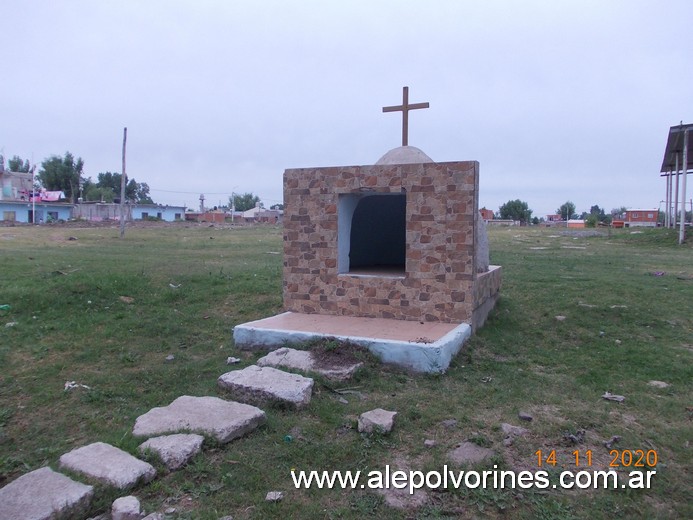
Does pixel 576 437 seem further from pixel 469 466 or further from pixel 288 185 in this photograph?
pixel 288 185

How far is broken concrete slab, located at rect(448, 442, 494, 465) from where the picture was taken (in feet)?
12.9

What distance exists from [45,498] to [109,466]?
44 cm

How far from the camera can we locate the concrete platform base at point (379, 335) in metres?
5.71

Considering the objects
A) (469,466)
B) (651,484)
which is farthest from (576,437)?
(469,466)

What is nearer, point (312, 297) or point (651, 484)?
Answer: point (651, 484)

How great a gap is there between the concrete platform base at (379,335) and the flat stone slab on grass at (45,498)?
10.4ft

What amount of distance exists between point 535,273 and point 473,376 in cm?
685

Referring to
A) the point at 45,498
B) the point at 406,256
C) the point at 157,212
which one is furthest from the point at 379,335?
the point at 157,212

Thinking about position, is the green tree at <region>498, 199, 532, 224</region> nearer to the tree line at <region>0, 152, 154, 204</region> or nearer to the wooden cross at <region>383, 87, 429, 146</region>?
the tree line at <region>0, 152, 154, 204</region>

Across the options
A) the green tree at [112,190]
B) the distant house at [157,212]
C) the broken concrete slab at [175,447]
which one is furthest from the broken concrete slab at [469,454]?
the green tree at [112,190]

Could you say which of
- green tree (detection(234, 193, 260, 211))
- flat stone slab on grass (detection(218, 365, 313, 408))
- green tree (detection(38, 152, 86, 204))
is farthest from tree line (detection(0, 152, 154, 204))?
flat stone slab on grass (detection(218, 365, 313, 408))

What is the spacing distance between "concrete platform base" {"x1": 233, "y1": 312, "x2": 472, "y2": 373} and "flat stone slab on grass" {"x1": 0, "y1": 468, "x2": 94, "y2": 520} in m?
3.17

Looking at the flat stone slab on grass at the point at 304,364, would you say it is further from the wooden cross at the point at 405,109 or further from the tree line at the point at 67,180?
the tree line at the point at 67,180

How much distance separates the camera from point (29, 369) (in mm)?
6469
